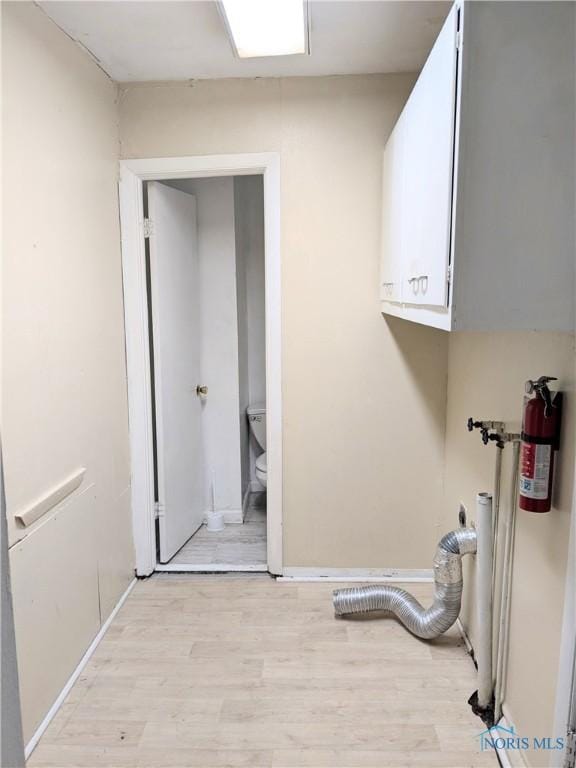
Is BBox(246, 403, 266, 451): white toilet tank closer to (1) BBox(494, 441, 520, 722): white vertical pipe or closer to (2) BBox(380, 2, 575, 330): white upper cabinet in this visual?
(1) BBox(494, 441, 520, 722): white vertical pipe

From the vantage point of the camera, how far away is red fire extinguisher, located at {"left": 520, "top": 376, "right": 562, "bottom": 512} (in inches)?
52.5

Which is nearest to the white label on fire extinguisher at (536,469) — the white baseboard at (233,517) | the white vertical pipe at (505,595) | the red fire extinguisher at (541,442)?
the red fire extinguisher at (541,442)

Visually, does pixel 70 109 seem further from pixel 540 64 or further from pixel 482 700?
pixel 482 700

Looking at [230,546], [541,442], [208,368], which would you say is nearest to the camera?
[541,442]

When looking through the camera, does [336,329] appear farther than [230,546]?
No

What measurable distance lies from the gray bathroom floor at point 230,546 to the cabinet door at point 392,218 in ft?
5.57

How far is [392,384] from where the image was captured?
2.61 meters

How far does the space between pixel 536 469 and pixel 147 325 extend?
2.01 m

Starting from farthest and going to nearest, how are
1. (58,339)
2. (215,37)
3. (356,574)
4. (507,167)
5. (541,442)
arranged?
(356,574)
(215,37)
(58,339)
(541,442)
(507,167)

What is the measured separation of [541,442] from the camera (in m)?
1.34

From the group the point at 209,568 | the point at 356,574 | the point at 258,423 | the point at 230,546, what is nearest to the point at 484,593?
the point at 356,574

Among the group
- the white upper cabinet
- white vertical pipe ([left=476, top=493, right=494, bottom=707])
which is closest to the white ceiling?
the white upper cabinet

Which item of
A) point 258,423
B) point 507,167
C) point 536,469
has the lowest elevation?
point 258,423
